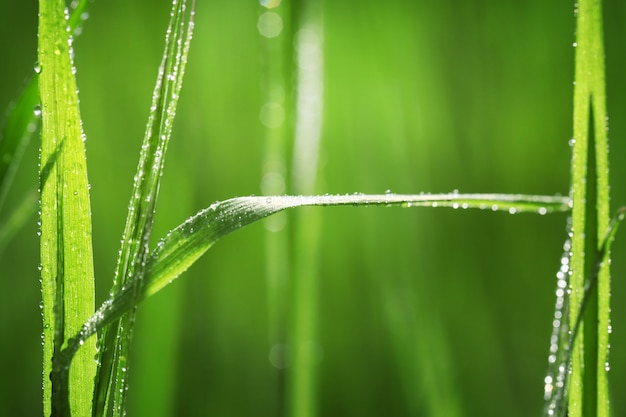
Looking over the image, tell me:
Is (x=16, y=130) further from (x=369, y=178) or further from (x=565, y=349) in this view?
(x=369, y=178)

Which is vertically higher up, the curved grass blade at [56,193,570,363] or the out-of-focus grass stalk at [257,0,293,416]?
the out-of-focus grass stalk at [257,0,293,416]

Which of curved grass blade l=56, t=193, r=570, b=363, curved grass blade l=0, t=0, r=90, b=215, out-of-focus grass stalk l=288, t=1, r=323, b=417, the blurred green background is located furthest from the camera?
the blurred green background

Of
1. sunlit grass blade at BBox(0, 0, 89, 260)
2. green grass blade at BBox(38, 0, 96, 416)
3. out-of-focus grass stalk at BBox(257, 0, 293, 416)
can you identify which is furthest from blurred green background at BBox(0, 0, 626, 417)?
green grass blade at BBox(38, 0, 96, 416)

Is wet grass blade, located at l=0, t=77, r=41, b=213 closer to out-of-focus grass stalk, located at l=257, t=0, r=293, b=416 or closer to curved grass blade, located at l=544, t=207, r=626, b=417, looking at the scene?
out-of-focus grass stalk, located at l=257, t=0, r=293, b=416

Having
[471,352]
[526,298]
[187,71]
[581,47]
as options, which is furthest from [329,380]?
[581,47]

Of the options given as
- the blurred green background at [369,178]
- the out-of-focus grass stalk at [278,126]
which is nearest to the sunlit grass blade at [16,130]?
the out-of-focus grass stalk at [278,126]

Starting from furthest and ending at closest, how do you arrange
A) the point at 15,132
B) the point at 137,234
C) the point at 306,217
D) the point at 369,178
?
the point at 369,178
the point at 306,217
the point at 15,132
the point at 137,234

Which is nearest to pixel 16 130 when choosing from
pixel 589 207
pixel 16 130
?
pixel 16 130

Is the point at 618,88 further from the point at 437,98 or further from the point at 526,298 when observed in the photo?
the point at 526,298
